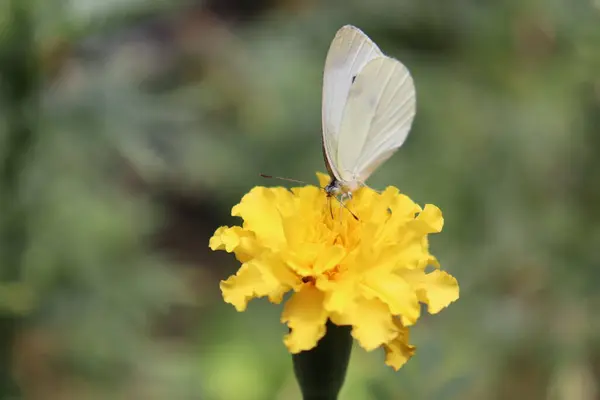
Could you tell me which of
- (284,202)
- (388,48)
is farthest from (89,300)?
(388,48)

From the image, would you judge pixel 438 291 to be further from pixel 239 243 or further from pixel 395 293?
pixel 239 243

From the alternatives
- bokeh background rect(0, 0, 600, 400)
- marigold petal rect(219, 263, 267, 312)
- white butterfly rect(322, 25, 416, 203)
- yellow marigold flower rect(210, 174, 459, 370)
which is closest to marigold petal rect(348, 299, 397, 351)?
yellow marigold flower rect(210, 174, 459, 370)

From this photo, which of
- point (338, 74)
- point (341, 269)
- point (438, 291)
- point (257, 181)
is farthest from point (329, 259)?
point (257, 181)

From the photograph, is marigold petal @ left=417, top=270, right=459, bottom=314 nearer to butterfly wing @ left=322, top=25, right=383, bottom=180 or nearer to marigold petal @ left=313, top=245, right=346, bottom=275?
marigold petal @ left=313, top=245, right=346, bottom=275

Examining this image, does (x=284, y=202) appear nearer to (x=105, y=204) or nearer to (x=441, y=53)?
(x=105, y=204)

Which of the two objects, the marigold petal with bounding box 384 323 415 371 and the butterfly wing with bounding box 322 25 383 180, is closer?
the marigold petal with bounding box 384 323 415 371

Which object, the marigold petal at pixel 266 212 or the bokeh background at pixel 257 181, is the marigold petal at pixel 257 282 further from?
the bokeh background at pixel 257 181
